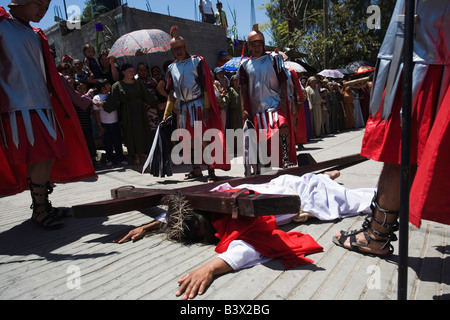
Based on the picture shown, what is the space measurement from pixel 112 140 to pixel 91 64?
171 cm

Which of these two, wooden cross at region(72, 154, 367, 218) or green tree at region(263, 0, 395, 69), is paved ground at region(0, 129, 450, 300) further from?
green tree at region(263, 0, 395, 69)

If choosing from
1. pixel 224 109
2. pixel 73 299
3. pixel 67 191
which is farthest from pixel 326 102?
pixel 73 299

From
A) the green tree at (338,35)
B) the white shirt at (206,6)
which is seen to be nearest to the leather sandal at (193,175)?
the white shirt at (206,6)

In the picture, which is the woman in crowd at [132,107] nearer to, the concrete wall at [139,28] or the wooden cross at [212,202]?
the concrete wall at [139,28]

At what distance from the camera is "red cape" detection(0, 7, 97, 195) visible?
3.30 m

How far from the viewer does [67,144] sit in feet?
11.5

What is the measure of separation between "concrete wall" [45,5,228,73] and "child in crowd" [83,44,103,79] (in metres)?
1.29

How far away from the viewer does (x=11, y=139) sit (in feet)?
10.1

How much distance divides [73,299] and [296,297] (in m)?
1.21

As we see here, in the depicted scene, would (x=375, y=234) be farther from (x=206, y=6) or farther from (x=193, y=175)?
(x=206, y=6)

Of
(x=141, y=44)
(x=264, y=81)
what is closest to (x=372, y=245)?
(x=264, y=81)

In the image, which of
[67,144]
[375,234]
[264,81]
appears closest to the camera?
[375,234]

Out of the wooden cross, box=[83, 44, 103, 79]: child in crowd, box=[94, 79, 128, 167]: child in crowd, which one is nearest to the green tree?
box=[83, 44, 103, 79]: child in crowd

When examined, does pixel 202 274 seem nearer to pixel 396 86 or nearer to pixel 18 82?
pixel 396 86
